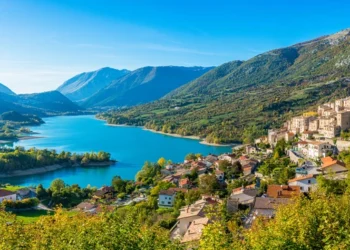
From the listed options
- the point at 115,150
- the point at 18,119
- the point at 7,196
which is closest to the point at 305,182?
the point at 7,196

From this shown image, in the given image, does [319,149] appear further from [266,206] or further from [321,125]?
[266,206]

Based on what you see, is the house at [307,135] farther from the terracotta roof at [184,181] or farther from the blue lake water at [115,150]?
the blue lake water at [115,150]

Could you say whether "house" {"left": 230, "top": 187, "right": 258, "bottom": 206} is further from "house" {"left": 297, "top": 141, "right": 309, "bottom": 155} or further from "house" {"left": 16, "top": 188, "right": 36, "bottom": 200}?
"house" {"left": 16, "top": 188, "right": 36, "bottom": 200}

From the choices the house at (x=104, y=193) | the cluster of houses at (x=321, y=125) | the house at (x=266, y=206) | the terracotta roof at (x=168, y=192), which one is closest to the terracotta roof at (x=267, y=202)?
the house at (x=266, y=206)

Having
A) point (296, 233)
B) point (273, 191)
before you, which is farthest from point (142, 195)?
point (296, 233)

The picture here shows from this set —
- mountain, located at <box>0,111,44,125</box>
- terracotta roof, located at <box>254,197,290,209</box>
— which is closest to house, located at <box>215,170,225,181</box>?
terracotta roof, located at <box>254,197,290,209</box>

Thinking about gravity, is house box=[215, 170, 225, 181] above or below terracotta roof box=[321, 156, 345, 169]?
below
